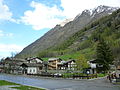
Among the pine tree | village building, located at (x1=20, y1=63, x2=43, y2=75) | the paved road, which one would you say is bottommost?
the paved road

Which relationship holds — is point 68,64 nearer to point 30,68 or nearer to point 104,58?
point 30,68

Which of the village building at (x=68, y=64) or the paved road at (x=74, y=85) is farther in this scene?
the village building at (x=68, y=64)

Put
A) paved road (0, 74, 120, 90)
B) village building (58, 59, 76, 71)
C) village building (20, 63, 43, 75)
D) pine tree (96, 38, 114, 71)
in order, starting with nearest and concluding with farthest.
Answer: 1. paved road (0, 74, 120, 90)
2. pine tree (96, 38, 114, 71)
3. village building (20, 63, 43, 75)
4. village building (58, 59, 76, 71)

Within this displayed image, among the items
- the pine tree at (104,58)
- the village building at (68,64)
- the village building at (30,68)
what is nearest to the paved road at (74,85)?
the pine tree at (104,58)

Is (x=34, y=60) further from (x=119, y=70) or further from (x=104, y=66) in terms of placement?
(x=119, y=70)

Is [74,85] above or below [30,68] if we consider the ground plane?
below

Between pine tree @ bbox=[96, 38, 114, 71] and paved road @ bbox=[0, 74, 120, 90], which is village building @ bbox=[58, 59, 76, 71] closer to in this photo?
pine tree @ bbox=[96, 38, 114, 71]

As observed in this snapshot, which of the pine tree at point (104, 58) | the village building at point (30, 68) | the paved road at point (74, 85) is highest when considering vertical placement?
the pine tree at point (104, 58)

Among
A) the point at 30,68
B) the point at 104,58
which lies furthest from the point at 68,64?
the point at 104,58

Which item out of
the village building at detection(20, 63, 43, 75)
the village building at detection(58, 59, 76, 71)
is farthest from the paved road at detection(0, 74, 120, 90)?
the village building at detection(58, 59, 76, 71)

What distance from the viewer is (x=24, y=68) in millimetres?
111125

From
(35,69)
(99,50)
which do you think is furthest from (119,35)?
(99,50)

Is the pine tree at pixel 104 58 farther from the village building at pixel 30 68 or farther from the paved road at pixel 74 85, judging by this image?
the village building at pixel 30 68

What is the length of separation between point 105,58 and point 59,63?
6432 cm
